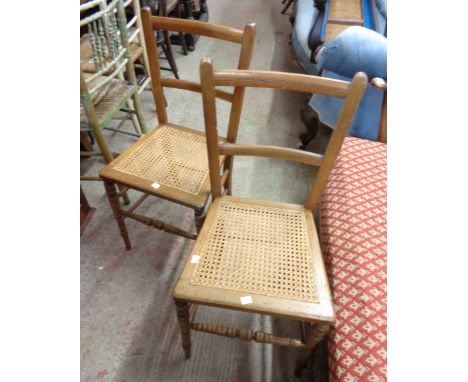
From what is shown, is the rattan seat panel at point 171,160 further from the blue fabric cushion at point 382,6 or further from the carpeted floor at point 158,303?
the blue fabric cushion at point 382,6

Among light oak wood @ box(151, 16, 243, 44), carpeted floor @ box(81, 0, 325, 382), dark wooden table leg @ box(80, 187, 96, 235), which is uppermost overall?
light oak wood @ box(151, 16, 243, 44)

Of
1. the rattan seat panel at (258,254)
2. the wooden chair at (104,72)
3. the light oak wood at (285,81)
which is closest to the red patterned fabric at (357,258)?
the rattan seat panel at (258,254)

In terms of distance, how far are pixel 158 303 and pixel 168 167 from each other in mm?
616

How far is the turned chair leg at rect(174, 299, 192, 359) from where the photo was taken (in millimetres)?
865

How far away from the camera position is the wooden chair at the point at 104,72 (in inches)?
47.1

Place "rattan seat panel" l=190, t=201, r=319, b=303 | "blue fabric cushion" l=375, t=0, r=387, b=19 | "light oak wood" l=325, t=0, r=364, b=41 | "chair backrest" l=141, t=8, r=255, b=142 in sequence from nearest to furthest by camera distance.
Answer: "rattan seat panel" l=190, t=201, r=319, b=303 < "chair backrest" l=141, t=8, r=255, b=142 < "light oak wood" l=325, t=0, r=364, b=41 < "blue fabric cushion" l=375, t=0, r=387, b=19

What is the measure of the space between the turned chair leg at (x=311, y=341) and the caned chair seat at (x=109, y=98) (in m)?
1.22

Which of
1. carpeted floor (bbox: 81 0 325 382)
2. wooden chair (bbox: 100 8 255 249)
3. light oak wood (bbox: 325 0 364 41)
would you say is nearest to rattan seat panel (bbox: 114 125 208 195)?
wooden chair (bbox: 100 8 255 249)

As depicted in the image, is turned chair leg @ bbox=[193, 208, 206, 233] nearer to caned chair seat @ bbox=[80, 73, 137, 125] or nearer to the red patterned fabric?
the red patterned fabric

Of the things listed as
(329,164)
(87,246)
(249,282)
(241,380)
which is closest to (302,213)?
(329,164)

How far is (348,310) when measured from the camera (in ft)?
2.86

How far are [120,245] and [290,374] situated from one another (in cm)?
99

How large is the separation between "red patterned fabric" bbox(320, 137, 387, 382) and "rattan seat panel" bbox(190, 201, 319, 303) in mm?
153

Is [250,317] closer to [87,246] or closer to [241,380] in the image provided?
[241,380]
